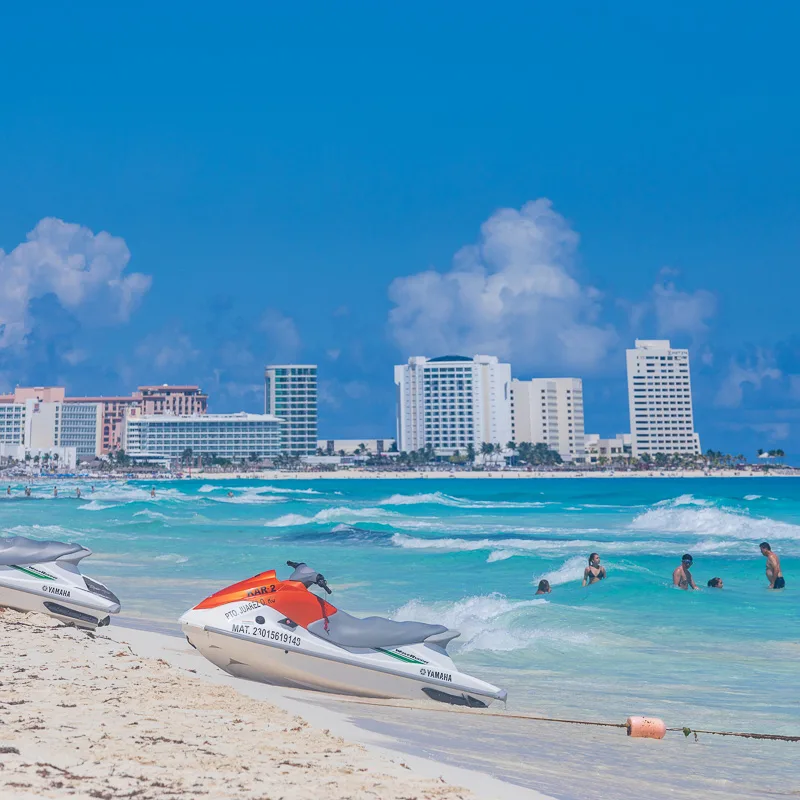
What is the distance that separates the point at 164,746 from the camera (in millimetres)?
5934

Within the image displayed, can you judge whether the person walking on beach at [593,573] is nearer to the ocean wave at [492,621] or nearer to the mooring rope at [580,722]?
the ocean wave at [492,621]

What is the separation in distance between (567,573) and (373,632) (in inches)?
518

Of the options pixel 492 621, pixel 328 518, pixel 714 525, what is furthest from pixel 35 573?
pixel 328 518

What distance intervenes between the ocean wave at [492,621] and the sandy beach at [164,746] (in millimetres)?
5025

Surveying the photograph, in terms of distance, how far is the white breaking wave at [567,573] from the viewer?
20.0 metres

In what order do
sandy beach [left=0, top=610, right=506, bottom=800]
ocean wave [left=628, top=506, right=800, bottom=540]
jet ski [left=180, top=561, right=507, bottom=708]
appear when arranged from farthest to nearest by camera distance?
ocean wave [left=628, top=506, right=800, bottom=540] → jet ski [left=180, top=561, right=507, bottom=708] → sandy beach [left=0, top=610, right=506, bottom=800]

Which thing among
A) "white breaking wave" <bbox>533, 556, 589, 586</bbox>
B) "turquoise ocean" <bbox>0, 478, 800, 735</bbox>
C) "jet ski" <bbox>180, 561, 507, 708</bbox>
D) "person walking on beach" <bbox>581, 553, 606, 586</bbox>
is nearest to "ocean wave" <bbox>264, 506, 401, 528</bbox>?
"turquoise ocean" <bbox>0, 478, 800, 735</bbox>

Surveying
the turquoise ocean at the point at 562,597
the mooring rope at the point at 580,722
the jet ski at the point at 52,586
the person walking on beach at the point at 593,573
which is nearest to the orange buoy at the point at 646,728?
the mooring rope at the point at 580,722

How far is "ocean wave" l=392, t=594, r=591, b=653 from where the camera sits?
12391 millimetres

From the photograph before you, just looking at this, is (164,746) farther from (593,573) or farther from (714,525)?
(714,525)

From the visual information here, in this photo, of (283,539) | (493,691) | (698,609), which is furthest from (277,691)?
(283,539)

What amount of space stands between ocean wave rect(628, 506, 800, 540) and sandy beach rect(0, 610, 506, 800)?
1209 inches

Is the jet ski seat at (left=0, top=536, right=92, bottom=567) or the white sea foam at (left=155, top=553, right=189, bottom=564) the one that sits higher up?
the jet ski seat at (left=0, top=536, right=92, bottom=567)

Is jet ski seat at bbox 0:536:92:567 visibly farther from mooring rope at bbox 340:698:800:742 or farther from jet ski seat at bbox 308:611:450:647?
mooring rope at bbox 340:698:800:742
